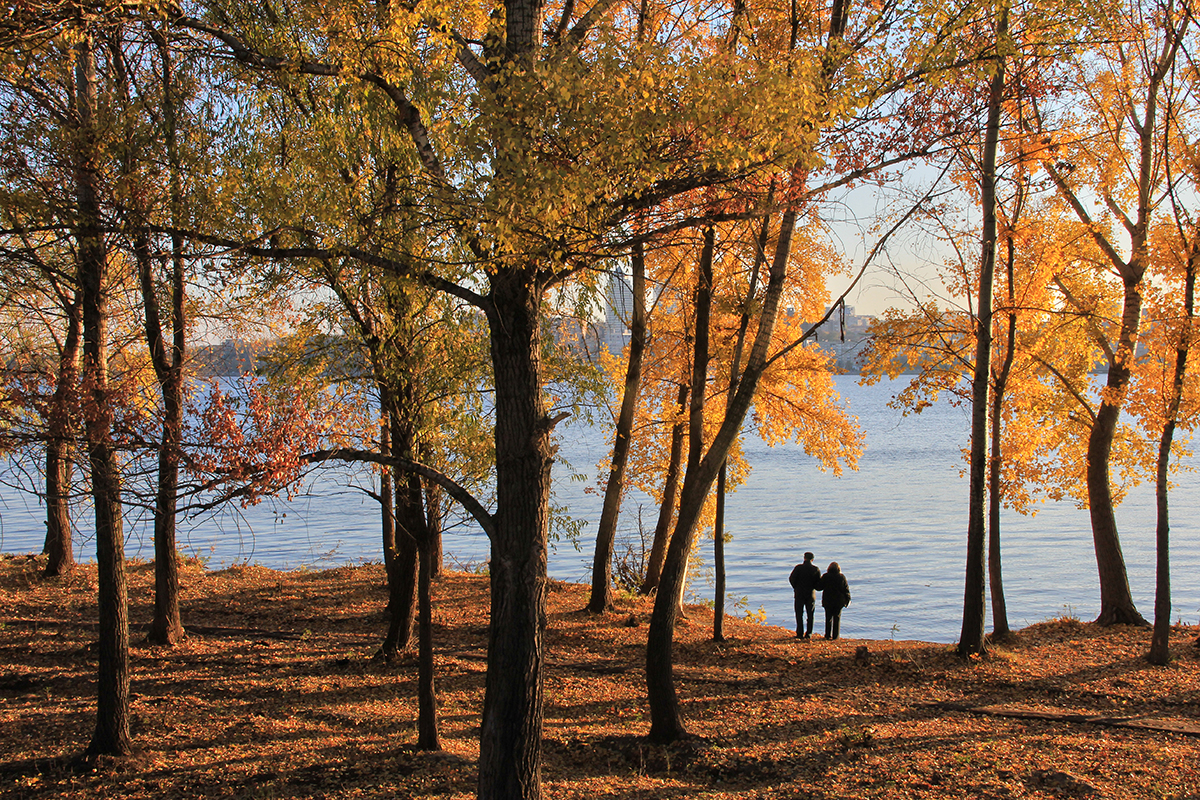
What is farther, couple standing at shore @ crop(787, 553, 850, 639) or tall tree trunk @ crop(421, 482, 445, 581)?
couple standing at shore @ crop(787, 553, 850, 639)

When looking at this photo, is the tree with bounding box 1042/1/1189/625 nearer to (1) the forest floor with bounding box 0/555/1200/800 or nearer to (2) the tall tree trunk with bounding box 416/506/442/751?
(1) the forest floor with bounding box 0/555/1200/800

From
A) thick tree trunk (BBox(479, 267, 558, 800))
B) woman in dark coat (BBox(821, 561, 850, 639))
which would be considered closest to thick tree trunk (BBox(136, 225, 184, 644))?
thick tree trunk (BBox(479, 267, 558, 800))

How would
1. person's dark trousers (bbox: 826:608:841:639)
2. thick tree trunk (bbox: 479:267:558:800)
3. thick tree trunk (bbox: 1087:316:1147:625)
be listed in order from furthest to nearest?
1. person's dark trousers (bbox: 826:608:841:639)
2. thick tree trunk (bbox: 1087:316:1147:625)
3. thick tree trunk (bbox: 479:267:558:800)

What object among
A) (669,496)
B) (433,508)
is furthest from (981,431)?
(433,508)

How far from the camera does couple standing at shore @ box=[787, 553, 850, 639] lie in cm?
1349

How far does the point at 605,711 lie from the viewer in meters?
9.38

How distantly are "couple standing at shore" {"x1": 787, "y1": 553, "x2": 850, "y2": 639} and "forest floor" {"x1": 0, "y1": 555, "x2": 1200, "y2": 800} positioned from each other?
1.95ft

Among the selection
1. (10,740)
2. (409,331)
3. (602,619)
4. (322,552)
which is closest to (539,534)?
(409,331)

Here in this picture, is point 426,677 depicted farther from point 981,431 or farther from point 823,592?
point 981,431

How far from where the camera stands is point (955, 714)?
8945 mm

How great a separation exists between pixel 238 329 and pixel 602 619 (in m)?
7.93

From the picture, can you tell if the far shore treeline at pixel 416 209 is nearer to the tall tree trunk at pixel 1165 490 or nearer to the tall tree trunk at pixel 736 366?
the tall tree trunk at pixel 1165 490

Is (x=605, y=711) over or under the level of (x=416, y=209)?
under

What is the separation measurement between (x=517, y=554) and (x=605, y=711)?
14.8ft
